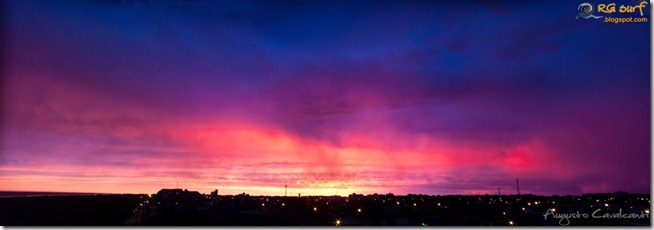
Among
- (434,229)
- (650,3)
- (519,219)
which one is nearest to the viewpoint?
(434,229)

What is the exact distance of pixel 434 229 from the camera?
61.7ft

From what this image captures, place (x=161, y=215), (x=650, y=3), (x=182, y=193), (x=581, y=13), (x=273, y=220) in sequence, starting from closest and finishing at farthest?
(x=650, y=3)
(x=581, y=13)
(x=273, y=220)
(x=161, y=215)
(x=182, y=193)

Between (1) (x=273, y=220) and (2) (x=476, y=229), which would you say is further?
(1) (x=273, y=220)

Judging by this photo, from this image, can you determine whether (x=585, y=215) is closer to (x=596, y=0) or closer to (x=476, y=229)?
(x=476, y=229)

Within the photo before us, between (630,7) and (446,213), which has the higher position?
(630,7)

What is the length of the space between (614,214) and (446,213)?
25296 millimetres

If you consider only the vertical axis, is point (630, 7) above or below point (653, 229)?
above

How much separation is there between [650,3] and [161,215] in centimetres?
4826

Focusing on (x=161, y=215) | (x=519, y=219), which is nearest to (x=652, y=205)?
(x=519, y=219)

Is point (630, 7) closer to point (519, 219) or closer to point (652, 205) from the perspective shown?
point (652, 205)

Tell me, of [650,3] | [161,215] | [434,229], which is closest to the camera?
[434,229]

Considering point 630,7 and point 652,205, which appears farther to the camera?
point 630,7

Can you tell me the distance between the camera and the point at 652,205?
19.8m

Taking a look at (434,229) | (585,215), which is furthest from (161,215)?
(585,215)
